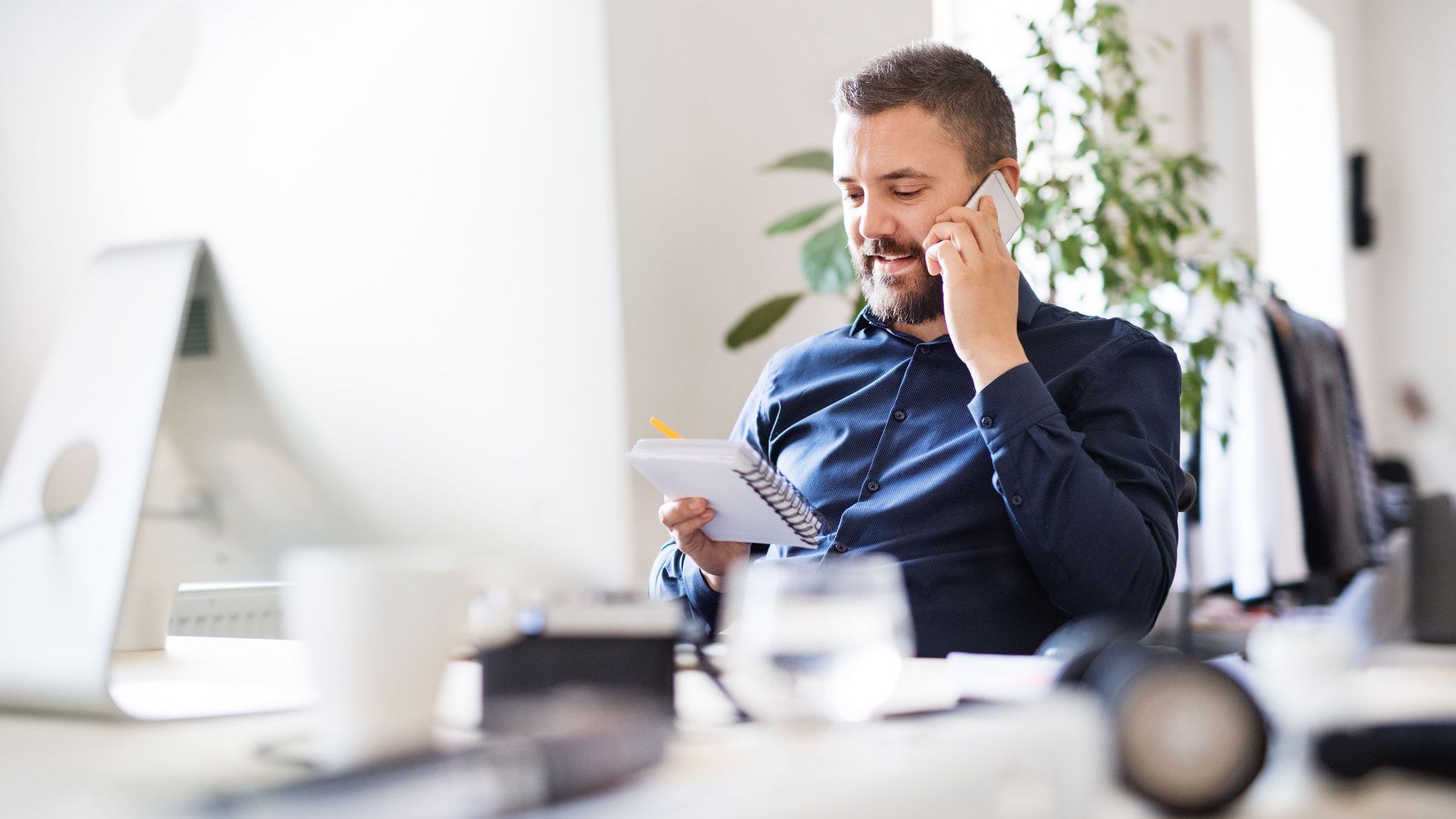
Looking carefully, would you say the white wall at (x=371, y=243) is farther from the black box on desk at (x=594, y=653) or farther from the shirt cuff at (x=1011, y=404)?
the shirt cuff at (x=1011, y=404)

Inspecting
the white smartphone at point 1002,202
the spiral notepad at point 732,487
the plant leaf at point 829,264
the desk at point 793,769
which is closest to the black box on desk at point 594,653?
the desk at point 793,769

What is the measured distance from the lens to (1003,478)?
4.52 feet

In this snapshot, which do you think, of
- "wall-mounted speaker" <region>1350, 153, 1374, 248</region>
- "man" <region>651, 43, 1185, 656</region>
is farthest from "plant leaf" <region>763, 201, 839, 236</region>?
"wall-mounted speaker" <region>1350, 153, 1374, 248</region>

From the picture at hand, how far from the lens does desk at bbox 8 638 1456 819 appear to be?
414 mm

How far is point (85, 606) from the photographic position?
2.74 ft

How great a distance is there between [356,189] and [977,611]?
2.88 ft

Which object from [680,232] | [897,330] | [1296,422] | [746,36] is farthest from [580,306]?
[1296,422]

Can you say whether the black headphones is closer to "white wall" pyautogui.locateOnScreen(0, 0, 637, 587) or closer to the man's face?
"white wall" pyautogui.locateOnScreen(0, 0, 637, 587)

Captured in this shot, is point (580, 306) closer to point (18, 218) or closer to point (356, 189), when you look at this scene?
point (356, 189)

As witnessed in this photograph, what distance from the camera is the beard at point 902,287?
1622 mm

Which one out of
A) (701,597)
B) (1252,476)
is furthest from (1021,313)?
(1252,476)

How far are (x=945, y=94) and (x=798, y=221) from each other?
2.24 feet

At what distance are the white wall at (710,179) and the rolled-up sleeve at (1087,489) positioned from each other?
2.78ft

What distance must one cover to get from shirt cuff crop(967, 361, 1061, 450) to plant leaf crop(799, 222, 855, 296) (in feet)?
2.57
